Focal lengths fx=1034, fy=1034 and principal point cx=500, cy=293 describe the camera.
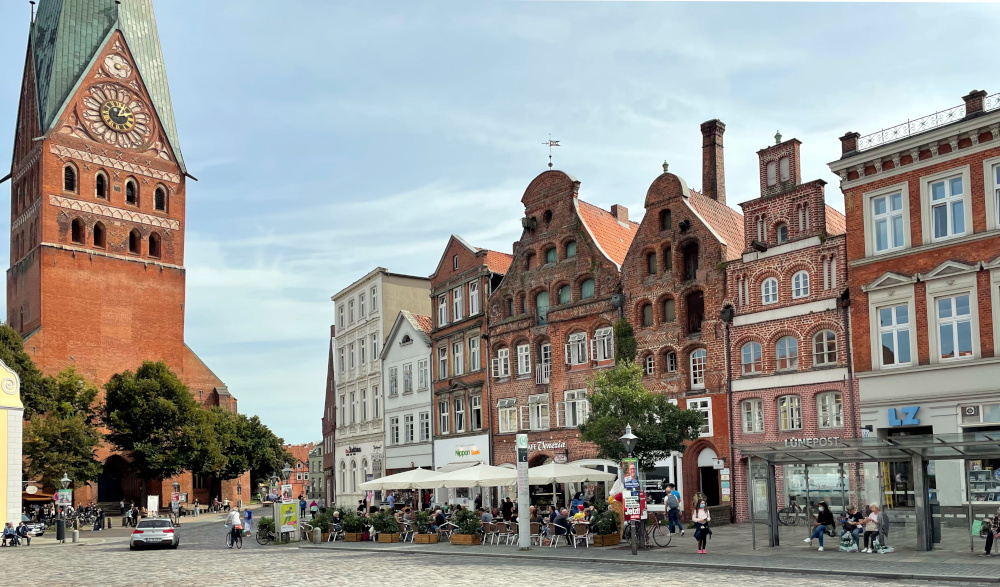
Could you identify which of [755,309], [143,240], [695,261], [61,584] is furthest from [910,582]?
[143,240]

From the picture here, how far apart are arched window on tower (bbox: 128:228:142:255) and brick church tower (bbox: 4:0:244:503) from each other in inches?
7.1

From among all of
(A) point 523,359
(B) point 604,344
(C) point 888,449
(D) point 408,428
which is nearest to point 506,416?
(A) point 523,359

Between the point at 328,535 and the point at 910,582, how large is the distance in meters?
24.7

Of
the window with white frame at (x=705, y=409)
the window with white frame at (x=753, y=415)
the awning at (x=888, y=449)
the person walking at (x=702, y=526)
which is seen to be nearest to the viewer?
the awning at (x=888, y=449)

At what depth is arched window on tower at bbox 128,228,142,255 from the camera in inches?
3241

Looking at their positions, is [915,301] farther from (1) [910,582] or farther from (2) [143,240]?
(2) [143,240]

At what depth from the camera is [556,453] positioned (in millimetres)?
45906

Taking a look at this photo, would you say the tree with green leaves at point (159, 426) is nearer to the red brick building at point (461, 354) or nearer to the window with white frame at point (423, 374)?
the window with white frame at point (423, 374)

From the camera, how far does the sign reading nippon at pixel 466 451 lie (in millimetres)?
50938

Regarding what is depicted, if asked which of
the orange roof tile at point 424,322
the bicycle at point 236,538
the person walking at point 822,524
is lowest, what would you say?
the bicycle at point 236,538

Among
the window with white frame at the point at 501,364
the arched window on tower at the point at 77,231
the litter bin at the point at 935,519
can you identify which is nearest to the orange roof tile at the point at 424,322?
the window with white frame at the point at 501,364

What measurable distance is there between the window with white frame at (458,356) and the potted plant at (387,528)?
1740 centimetres

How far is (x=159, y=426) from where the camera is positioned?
67.9 meters

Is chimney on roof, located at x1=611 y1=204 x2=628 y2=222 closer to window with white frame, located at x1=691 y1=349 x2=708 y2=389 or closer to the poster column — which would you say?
window with white frame, located at x1=691 y1=349 x2=708 y2=389
